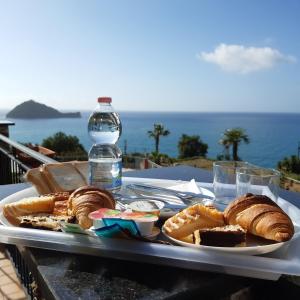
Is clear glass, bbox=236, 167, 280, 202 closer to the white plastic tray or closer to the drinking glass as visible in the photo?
the drinking glass

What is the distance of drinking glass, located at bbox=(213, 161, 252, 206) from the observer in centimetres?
102

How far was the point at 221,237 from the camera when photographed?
0.61 metres

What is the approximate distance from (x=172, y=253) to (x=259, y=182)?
427 mm

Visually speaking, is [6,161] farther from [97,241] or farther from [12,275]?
[97,241]

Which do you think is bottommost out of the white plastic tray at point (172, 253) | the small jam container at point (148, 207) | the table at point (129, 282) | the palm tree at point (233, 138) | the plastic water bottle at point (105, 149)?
the palm tree at point (233, 138)

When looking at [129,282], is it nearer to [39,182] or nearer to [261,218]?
[261,218]

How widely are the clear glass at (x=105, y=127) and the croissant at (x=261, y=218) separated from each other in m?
1.01

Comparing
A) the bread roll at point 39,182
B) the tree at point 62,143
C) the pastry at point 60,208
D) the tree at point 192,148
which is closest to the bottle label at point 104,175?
the bread roll at point 39,182

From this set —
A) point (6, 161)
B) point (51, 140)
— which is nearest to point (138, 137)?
point (51, 140)

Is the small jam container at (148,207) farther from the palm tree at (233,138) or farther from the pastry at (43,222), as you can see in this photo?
the palm tree at (233,138)

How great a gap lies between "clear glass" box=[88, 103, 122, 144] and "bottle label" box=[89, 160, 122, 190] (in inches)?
19.9

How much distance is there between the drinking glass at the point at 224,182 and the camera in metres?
1.02

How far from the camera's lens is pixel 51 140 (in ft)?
107

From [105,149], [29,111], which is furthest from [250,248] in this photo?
[29,111]
